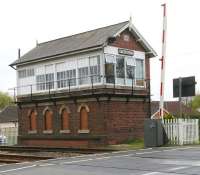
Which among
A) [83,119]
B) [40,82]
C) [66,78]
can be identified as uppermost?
[66,78]

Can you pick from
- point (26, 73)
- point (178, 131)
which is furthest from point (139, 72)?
point (178, 131)

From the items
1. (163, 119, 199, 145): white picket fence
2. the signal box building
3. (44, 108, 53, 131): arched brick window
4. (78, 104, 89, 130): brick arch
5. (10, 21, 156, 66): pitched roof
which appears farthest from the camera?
(44, 108, 53, 131): arched brick window

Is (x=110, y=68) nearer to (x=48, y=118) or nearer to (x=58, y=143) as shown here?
(x=58, y=143)

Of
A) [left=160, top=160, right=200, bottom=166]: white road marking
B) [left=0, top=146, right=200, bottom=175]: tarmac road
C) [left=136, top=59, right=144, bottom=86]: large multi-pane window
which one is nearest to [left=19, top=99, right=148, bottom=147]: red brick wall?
[left=136, top=59, right=144, bottom=86]: large multi-pane window

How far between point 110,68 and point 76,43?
4.23 metres

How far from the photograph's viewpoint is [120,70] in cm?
3384

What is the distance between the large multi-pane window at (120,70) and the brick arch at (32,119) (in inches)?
312

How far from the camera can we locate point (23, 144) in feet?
127

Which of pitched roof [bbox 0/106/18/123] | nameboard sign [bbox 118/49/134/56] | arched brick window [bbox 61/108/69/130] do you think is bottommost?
pitched roof [bbox 0/106/18/123]

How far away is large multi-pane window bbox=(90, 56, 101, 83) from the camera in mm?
32875

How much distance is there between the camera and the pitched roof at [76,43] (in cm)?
3353

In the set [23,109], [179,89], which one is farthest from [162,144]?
[23,109]

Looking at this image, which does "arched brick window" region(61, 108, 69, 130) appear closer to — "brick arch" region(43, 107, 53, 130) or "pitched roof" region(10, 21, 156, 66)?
"brick arch" region(43, 107, 53, 130)

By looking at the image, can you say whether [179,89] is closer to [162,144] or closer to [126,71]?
[162,144]
